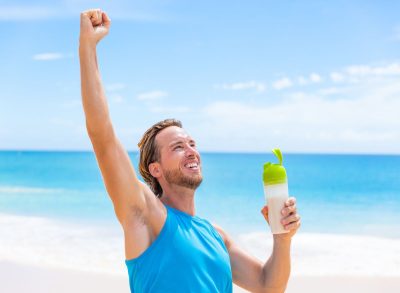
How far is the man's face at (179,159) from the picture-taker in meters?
2.75

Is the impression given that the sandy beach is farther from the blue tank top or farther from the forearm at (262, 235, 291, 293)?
the blue tank top

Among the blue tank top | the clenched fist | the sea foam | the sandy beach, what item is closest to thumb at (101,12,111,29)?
the clenched fist

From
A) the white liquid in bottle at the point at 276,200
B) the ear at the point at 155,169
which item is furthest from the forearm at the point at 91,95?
the white liquid in bottle at the point at 276,200

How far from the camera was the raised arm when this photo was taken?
222 cm

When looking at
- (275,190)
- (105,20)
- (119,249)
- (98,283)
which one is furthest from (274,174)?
(119,249)

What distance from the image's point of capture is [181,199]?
2781mm

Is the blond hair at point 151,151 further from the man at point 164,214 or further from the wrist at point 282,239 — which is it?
the wrist at point 282,239

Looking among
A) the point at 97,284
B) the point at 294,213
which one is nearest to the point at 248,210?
the point at 97,284

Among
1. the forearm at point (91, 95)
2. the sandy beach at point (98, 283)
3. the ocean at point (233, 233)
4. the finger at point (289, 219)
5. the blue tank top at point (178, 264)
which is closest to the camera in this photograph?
the forearm at point (91, 95)

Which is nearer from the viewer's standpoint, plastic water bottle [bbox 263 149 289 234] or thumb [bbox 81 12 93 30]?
thumb [bbox 81 12 93 30]

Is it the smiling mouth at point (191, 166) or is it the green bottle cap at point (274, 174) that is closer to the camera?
the green bottle cap at point (274, 174)

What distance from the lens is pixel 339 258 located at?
8758 mm

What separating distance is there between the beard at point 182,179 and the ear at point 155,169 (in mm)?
72

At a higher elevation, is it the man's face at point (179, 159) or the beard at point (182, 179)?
the man's face at point (179, 159)
